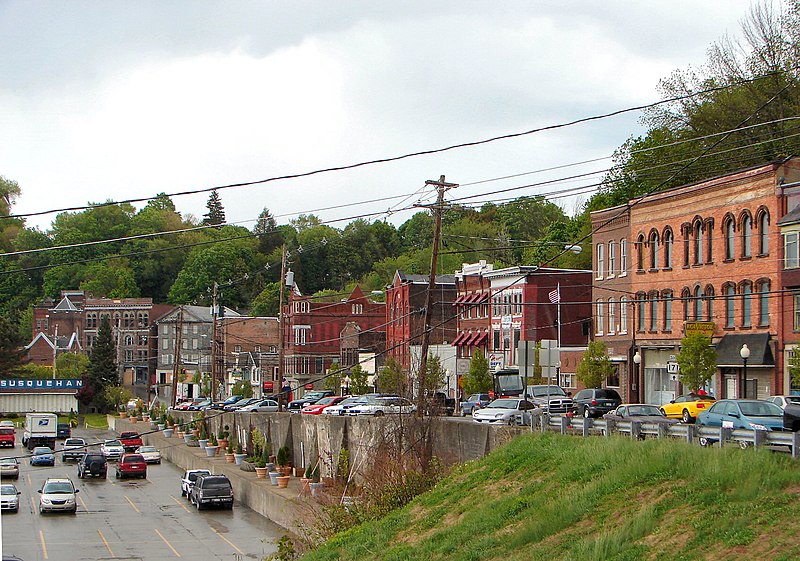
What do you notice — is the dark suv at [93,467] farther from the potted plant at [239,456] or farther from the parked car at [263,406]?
the parked car at [263,406]

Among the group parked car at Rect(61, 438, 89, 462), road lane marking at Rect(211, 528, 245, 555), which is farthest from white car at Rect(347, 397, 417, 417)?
parked car at Rect(61, 438, 89, 462)

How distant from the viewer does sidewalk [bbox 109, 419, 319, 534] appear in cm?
4359

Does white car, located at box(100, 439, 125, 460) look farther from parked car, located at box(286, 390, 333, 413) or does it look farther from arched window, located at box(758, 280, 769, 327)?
arched window, located at box(758, 280, 769, 327)

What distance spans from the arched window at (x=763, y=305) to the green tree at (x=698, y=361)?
2.67 meters

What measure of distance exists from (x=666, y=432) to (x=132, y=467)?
52187mm

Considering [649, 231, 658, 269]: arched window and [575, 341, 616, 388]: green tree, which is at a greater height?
[649, 231, 658, 269]: arched window

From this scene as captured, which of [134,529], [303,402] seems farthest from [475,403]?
[303,402]

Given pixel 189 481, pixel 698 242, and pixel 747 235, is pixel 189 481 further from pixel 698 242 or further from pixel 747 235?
pixel 747 235

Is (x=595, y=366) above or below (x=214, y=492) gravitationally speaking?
above

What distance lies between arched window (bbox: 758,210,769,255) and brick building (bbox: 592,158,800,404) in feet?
0.16

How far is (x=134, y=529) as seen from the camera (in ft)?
160

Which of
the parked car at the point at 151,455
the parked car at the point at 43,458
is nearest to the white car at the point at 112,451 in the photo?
the parked car at the point at 151,455

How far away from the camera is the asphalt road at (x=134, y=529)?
4234 centimetres

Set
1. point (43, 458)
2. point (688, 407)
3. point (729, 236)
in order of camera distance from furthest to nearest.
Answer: point (43, 458)
point (729, 236)
point (688, 407)
